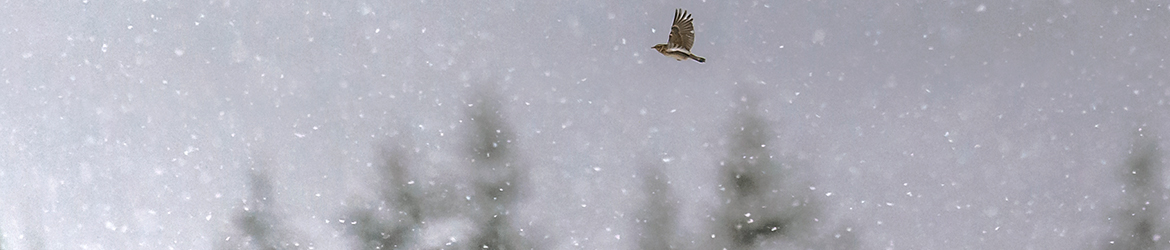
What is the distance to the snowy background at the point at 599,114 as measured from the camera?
1.77 feet

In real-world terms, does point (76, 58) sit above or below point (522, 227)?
above

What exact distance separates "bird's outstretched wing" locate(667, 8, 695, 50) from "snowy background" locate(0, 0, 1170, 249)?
0.01 meters

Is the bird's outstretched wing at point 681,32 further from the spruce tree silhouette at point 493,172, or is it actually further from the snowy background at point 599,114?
the spruce tree silhouette at point 493,172

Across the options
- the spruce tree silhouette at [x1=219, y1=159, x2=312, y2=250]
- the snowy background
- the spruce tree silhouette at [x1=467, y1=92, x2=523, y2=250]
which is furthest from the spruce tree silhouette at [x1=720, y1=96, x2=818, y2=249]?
the spruce tree silhouette at [x1=219, y1=159, x2=312, y2=250]

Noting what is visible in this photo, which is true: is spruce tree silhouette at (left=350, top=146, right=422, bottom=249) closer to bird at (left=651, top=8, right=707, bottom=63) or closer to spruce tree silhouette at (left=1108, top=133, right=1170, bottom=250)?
bird at (left=651, top=8, right=707, bottom=63)

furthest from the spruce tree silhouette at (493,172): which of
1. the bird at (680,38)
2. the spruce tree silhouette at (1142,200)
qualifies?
the spruce tree silhouette at (1142,200)

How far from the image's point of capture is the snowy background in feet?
1.77

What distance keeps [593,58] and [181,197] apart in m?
0.40

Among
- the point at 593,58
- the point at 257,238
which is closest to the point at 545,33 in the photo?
the point at 593,58

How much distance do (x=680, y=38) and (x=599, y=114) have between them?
3.7 inches

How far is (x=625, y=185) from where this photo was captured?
579 mm

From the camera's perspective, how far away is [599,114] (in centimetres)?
56

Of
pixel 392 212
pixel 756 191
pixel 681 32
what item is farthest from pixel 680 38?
pixel 392 212

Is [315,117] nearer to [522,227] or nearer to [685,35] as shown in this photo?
[522,227]
